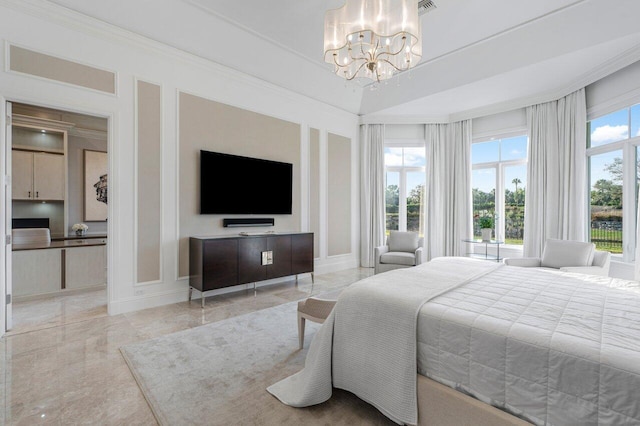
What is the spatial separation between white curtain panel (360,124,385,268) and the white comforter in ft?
14.4

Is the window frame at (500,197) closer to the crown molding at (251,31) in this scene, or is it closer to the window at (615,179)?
the window at (615,179)

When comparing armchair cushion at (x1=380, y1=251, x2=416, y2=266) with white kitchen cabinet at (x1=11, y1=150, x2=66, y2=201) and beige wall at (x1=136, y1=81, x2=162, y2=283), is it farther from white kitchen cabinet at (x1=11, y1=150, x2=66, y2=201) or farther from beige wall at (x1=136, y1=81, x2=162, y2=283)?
white kitchen cabinet at (x1=11, y1=150, x2=66, y2=201)

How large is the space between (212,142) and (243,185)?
75 cm

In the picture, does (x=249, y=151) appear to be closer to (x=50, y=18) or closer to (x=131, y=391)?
(x=50, y=18)

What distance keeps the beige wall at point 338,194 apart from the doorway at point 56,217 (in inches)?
145

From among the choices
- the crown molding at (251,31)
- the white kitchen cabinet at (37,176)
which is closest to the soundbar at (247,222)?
the crown molding at (251,31)

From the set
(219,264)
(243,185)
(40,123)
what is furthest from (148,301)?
(40,123)

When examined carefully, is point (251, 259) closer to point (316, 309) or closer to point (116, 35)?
point (316, 309)

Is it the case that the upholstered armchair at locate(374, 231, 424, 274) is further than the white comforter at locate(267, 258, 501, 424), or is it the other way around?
the upholstered armchair at locate(374, 231, 424, 274)

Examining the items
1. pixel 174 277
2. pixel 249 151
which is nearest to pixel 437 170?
pixel 249 151

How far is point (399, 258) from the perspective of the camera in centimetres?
523

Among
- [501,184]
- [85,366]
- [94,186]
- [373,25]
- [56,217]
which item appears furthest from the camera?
[501,184]

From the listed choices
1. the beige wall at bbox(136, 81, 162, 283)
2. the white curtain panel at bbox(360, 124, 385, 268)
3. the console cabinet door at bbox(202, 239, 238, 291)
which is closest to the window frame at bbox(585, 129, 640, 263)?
the white curtain panel at bbox(360, 124, 385, 268)

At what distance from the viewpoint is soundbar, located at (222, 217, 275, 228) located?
176 inches
